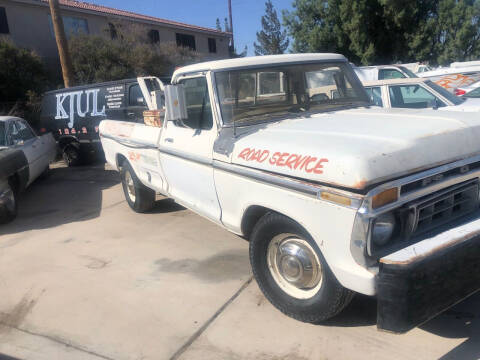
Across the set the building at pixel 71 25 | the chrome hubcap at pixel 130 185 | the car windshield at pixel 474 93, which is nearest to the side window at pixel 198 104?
the chrome hubcap at pixel 130 185

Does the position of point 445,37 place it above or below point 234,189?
above

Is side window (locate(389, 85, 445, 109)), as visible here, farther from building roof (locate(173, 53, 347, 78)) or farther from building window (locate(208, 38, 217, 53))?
building window (locate(208, 38, 217, 53))

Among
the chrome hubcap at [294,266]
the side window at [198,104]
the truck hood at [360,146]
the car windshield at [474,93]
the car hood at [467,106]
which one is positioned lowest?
the chrome hubcap at [294,266]

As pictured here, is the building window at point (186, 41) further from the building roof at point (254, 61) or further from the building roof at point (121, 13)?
the building roof at point (254, 61)

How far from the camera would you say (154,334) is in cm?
304

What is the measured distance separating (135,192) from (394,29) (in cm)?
2128

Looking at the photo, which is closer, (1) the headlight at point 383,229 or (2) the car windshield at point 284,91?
(1) the headlight at point 383,229

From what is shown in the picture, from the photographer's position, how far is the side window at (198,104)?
12.3 ft

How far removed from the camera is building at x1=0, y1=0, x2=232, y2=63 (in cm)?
1734

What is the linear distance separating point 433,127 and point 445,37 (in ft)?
74.7

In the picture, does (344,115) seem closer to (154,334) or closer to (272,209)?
(272,209)

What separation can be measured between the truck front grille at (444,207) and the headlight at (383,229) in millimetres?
137

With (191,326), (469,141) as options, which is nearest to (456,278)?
(469,141)

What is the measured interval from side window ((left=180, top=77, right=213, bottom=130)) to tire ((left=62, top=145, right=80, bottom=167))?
681 cm
